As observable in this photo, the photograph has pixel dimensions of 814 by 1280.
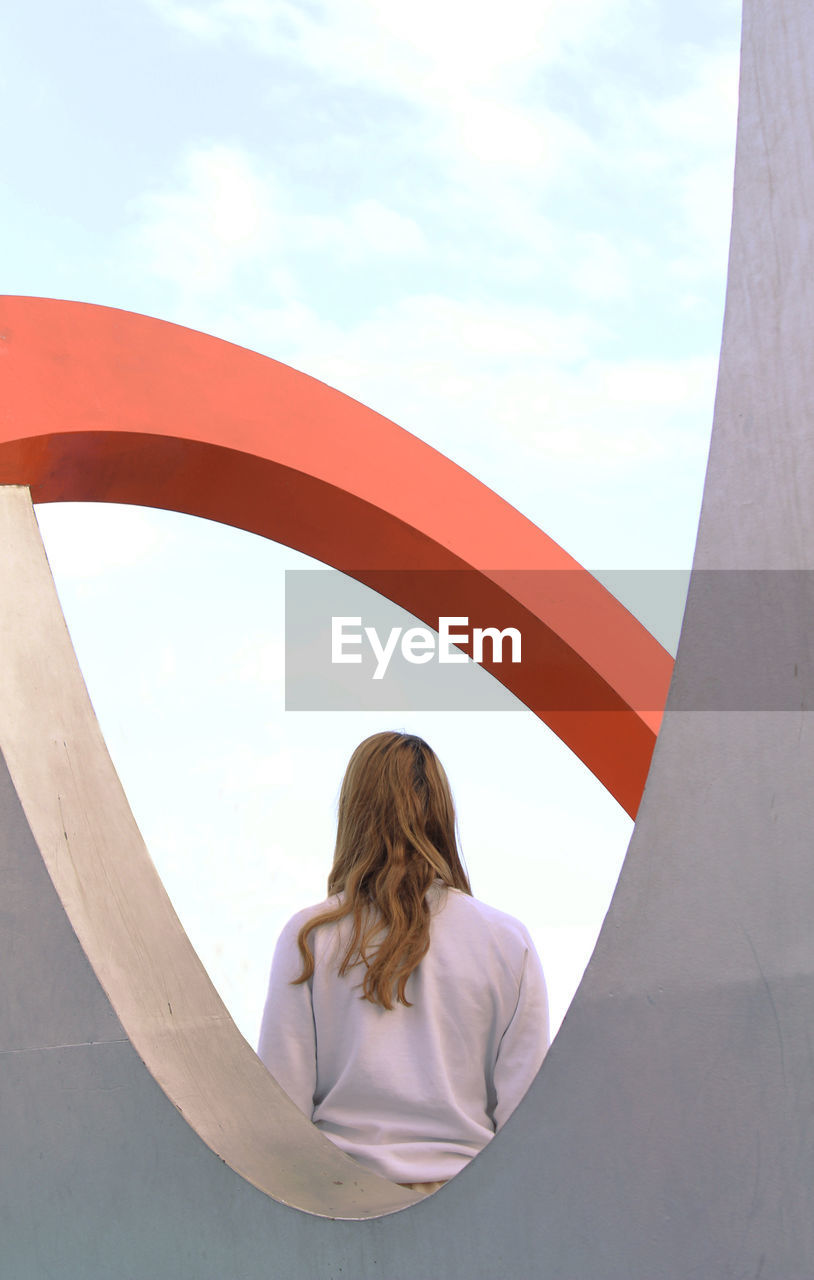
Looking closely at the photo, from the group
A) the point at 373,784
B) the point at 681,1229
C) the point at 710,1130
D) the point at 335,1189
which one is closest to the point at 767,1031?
the point at 710,1130

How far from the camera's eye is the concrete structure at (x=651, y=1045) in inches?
47.5

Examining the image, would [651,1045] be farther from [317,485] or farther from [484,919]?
[317,485]

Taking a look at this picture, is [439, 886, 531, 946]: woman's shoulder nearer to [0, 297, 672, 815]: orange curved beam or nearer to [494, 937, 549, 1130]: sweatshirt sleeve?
[494, 937, 549, 1130]: sweatshirt sleeve

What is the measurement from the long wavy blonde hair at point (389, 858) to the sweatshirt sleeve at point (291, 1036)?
0.9 inches

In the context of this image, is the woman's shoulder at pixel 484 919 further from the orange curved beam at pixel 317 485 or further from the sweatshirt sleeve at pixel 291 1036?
the orange curved beam at pixel 317 485

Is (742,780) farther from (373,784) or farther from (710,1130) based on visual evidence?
(373,784)

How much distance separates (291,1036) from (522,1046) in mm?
361

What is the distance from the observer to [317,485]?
466 cm

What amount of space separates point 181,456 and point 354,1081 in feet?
10.3

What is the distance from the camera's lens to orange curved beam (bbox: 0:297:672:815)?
3.87 meters

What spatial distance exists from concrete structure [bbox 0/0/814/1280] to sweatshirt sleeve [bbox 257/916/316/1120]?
0.06 meters

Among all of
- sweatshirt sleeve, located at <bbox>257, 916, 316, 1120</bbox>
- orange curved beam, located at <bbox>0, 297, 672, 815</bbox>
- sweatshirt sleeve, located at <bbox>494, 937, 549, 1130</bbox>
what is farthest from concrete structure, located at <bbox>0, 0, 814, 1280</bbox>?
orange curved beam, located at <bbox>0, 297, 672, 815</bbox>

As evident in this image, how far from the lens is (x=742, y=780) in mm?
1271

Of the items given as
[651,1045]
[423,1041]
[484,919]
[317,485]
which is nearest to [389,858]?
[484,919]
